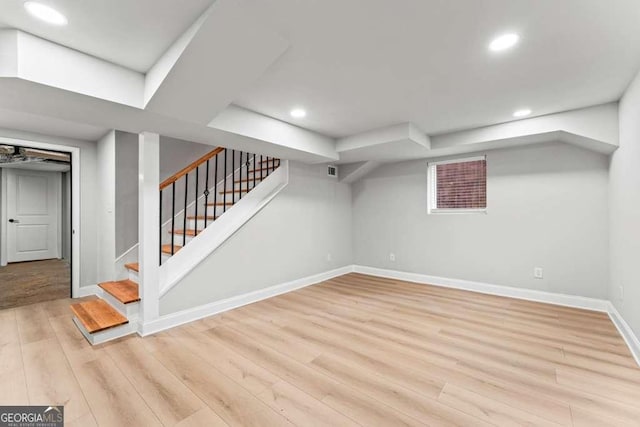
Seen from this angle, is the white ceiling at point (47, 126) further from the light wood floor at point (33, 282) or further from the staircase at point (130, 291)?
the light wood floor at point (33, 282)

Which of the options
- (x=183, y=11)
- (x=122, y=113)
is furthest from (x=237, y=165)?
(x=183, y=11)

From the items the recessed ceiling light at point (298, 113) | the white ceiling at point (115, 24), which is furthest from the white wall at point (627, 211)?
the white ceiling at point (115, 24)

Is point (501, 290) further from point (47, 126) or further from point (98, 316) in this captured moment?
point (47, 126)

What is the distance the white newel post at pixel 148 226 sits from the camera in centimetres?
280

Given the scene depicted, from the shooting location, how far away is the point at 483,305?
362cm

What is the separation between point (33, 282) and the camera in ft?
15.6

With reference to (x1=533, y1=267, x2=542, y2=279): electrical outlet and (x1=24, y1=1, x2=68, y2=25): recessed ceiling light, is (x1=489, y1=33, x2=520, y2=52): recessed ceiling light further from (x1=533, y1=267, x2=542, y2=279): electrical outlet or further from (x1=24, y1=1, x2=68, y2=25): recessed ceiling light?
(x1=533, y1=267, x2=542, y2=279): electrical outlet

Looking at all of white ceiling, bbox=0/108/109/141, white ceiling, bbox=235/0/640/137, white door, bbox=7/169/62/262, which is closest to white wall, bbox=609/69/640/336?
white ceiling, bbox=235/0/640/137

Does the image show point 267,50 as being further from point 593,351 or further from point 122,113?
point 593,351

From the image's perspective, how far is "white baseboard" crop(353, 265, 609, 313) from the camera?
3.46 metres

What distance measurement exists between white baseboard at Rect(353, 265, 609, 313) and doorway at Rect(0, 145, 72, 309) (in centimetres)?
578

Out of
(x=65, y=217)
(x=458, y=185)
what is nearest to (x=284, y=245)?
(x=458, y=185)

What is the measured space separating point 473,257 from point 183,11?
177 inches

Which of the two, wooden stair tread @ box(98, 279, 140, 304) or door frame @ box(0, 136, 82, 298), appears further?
door frame @ box(0, 136, 82, 298)
